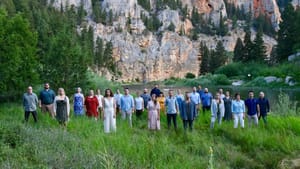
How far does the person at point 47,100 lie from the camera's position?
56.7 feet

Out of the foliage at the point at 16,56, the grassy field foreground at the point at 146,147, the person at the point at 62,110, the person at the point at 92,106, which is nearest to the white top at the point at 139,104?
the person at the point at 92,106

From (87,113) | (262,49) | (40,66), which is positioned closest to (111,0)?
(262,49)

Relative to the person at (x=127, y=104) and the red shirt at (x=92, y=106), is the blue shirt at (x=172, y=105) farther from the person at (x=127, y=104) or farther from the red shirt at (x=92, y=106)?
the red shirt at (x=92, y=106)

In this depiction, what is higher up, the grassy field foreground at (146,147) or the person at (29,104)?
the person at (29,104)

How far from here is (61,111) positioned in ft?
51.3

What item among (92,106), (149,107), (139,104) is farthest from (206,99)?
(92,106)

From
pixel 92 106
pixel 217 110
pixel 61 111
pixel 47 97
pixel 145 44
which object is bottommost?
pixel 217 110

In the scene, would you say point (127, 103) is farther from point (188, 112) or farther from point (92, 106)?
point (188, 112)

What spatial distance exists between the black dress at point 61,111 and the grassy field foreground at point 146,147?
0.29 meters

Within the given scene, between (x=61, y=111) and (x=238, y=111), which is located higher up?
(x=61, y=111)

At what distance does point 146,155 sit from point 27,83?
1645 centimetres

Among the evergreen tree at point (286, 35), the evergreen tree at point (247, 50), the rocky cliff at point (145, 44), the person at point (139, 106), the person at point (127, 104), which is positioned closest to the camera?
the person at point (127, 104)

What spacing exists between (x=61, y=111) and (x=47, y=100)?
2.00m

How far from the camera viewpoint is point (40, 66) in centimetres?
2850
